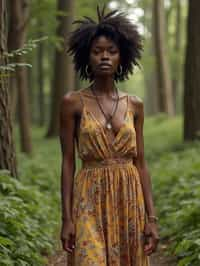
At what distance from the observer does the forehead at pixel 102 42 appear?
4.03 m

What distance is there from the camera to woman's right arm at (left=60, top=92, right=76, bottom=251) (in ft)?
12.8

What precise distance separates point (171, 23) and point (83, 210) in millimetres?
47933

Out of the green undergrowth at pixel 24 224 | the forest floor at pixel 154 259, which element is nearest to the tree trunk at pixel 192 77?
the green undergrowth at pixel 24 224

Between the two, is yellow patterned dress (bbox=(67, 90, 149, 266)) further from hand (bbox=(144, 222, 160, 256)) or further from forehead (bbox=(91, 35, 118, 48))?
forehead (bbox=(91, 35, 118, 48))

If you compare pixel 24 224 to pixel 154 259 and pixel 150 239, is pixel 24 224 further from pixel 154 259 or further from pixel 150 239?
pixel 150 239

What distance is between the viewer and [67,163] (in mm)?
4031

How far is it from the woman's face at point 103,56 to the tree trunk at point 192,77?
38.5 feet

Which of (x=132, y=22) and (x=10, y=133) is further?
(x=10, y=133)

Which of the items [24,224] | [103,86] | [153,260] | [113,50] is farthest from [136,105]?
[153,260]

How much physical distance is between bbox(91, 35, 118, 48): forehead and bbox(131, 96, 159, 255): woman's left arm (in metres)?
0.42

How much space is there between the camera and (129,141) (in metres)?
3.98

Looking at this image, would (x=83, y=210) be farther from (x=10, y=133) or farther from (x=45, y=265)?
(x=10, y=133)

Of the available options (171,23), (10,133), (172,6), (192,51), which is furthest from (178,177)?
(171,23)

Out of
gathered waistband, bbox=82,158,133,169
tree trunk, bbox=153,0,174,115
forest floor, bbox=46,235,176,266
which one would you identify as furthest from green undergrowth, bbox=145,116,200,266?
tree trunk, bbox=153,0,174,115
